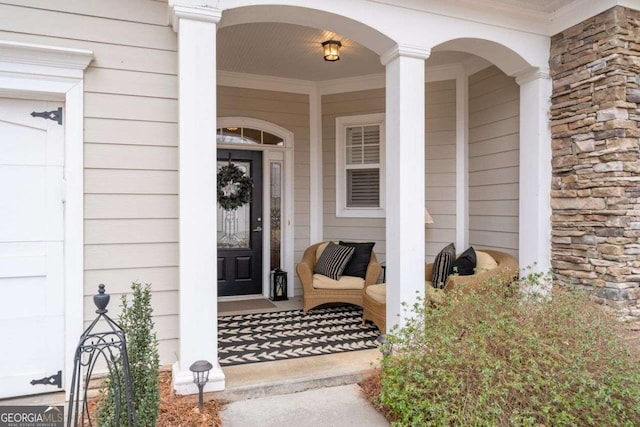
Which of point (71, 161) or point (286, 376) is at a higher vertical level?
point (71, 161)

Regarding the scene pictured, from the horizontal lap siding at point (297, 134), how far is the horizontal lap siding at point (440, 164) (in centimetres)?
164

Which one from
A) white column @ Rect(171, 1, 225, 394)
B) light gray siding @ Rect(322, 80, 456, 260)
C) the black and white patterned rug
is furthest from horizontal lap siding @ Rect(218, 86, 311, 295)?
white column @ Rect(171, 1, 225, 394)

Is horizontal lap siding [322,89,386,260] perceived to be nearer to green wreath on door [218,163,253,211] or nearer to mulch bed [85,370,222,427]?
green wreath on door [218,163,253,211]

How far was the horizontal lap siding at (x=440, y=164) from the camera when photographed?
5.00 m

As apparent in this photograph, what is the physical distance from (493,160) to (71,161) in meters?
4.04

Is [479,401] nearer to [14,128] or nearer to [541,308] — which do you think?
[541,308]

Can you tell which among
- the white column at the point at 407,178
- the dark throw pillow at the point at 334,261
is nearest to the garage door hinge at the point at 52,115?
the white column at the point at 407,178

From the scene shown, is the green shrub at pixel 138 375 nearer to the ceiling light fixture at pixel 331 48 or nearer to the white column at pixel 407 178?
the white column at pixel 407 178

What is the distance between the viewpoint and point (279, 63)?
16.3 feet

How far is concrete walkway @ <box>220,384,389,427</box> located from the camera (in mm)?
2416

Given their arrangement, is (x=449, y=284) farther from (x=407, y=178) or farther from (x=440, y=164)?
(x=440, y=164)

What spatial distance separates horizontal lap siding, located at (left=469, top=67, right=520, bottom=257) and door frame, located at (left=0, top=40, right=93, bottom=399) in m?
3.89

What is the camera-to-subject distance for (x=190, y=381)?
256 centimetres

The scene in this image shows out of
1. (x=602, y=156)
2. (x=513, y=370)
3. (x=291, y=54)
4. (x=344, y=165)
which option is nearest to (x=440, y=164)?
(x=344, y=165)
